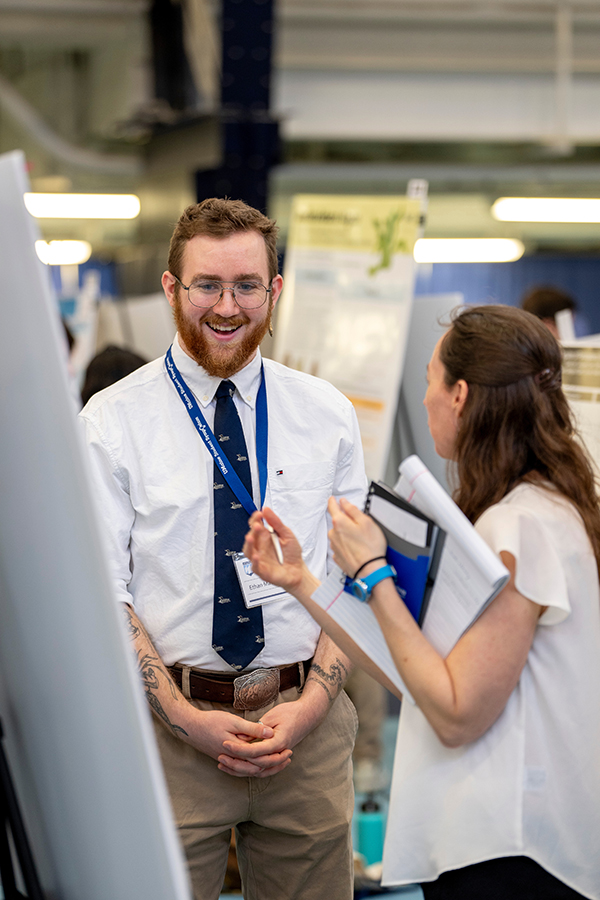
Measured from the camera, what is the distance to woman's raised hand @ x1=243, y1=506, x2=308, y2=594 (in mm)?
1279

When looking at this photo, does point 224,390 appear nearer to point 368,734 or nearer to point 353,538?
point 353,538

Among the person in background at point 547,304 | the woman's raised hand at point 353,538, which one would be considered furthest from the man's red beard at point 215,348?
the person in background at point 547,304

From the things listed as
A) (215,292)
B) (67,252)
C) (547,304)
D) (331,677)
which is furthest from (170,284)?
(67,252)

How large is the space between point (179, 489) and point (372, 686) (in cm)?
242

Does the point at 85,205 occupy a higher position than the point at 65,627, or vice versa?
the point at 85,205

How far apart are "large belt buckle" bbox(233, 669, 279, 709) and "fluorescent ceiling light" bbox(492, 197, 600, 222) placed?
8.27m

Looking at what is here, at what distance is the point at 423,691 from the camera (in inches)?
46.6

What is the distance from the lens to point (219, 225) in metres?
1.52

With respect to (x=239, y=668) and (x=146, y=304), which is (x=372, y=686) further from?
(x=239, y=668)

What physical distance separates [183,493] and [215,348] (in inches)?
10.1

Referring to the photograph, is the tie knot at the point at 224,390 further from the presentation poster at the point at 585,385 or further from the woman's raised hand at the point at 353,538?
the presentation poster at the point at 585,385

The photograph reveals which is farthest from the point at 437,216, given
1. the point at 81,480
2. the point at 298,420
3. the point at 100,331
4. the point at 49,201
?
the point at 81,480

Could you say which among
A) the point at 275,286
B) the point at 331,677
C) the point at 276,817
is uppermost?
the point at 275,286

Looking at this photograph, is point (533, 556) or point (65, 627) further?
point (533, 556)
